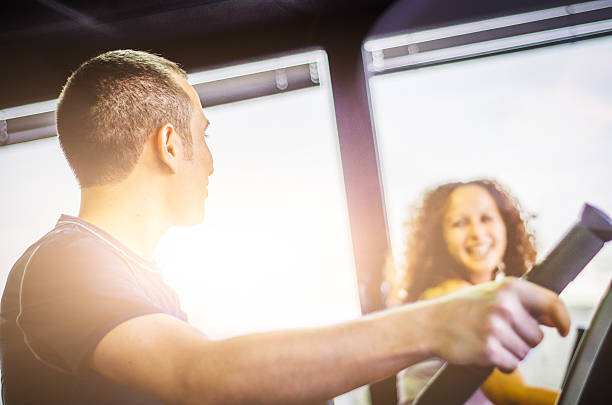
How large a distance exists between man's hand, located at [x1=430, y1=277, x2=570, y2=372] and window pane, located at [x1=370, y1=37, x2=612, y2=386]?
158cm

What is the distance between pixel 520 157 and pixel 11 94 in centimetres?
257

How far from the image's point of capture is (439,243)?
210 cm

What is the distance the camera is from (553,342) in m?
2.11

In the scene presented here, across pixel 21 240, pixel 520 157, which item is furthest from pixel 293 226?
pixel 21 240

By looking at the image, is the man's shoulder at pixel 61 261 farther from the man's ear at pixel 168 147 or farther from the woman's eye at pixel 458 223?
the woman's eye at pixel 458 223

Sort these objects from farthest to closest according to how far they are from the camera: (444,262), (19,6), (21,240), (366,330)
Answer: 1. (21,240)
2. (444,262)
3. (19,6)
4. (366,330)

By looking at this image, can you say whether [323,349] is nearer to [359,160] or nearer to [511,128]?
[359,160]

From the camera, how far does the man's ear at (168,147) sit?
1.00 m

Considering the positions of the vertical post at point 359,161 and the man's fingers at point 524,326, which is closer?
the man's fingers at point 524,326

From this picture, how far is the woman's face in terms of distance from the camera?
1996mm

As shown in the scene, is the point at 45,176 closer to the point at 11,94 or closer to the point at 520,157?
the point at 11,94

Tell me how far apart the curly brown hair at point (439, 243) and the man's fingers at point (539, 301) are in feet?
5.20

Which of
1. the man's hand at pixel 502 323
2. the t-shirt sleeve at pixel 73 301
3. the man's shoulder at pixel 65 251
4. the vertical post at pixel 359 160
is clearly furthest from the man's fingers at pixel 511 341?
the vertical post at pixel 359 160

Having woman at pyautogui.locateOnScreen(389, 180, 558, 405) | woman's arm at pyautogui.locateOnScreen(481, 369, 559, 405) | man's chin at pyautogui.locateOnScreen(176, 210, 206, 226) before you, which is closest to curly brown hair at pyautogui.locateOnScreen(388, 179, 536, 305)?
woman at pyautogui.locateOnScreen(389, 180, 558, 405)
